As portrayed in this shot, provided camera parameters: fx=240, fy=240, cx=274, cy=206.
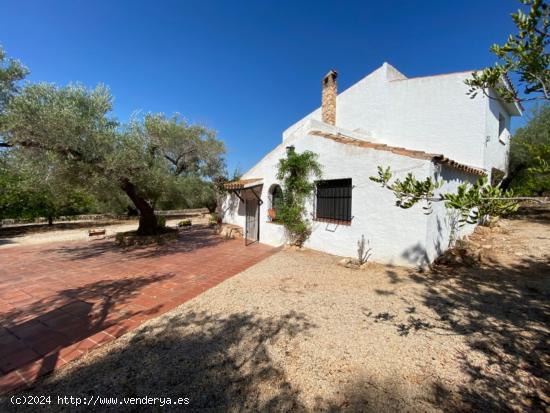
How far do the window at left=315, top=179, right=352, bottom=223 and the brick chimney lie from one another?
18.2 ft

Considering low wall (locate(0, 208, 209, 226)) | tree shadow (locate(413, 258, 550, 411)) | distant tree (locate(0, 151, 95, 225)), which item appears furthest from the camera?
low wall (locate(0, 208, 209, 226))

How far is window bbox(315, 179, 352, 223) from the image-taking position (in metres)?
8.59

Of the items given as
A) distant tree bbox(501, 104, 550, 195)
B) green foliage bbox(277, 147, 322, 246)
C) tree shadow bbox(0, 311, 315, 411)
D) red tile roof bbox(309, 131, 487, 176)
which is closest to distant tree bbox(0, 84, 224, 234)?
green foliage bbox(277, 147, 322, 246)

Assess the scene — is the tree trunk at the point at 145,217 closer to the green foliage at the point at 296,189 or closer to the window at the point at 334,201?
the green foliage at the point at 296,189

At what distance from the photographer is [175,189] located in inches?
515

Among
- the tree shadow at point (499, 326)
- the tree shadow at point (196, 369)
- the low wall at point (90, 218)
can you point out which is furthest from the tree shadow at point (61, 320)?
the low wall at point (90, 218)

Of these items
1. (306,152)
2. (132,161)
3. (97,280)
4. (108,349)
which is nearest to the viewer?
(108,349)

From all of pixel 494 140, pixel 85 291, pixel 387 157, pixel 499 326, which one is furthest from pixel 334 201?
pixel 494 140

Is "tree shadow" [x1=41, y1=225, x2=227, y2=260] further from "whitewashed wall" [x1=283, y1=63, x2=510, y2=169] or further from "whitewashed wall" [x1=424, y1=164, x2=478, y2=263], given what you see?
"whitewashed wall" [x1=424, y1=164, x2=478, y2=263]

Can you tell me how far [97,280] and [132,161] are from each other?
166 inches

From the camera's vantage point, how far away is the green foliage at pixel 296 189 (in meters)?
9.55

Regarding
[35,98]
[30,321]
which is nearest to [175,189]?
[35,98]

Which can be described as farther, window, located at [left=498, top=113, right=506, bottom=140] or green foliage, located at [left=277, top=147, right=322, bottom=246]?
window, located at [left=498, top=113, right=506, bottom=140]

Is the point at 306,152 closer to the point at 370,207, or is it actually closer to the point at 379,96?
the point at 370,207
